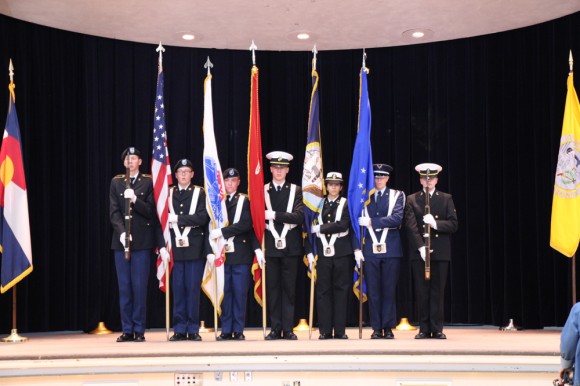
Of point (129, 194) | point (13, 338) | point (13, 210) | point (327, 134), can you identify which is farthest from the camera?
point (327, 134)

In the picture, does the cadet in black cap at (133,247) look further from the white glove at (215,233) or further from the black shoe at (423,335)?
the black shoe at (423,335)

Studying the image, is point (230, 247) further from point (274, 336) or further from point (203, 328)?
point (203, 328)

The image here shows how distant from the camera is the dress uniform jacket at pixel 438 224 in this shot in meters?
7.70

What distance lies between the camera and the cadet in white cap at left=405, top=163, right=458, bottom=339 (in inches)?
302

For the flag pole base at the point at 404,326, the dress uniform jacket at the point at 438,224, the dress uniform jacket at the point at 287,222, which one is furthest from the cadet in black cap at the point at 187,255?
the flag pole base at the point at 404,326

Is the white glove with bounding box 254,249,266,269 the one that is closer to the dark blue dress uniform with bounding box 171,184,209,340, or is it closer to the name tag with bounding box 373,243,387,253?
the dark blue dress uniform with bounding box 171,184,209,340

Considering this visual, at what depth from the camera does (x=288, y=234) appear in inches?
301

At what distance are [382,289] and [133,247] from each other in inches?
97.6

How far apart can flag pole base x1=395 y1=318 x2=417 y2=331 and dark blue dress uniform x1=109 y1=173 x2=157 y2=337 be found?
330 cm

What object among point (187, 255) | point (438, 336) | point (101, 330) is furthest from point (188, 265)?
point (438, 336)

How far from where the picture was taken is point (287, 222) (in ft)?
24.8

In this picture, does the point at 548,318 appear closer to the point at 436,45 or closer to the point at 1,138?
the point at 436,45

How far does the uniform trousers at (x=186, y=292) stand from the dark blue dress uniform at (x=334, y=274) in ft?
3.68

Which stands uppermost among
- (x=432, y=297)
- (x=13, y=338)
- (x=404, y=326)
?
(x=432, y=297)
